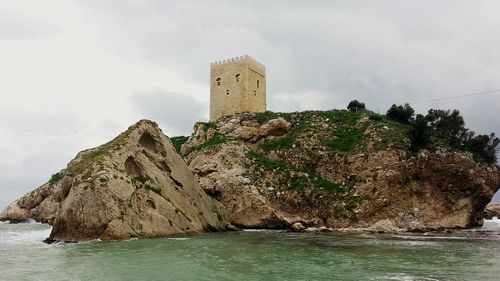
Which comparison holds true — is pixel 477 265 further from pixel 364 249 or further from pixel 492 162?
pixel 492 162

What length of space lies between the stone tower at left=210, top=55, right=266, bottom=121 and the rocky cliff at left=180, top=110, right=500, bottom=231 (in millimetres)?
12473

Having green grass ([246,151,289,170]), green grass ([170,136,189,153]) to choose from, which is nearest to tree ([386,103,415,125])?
green grass ([246,151,289,170])

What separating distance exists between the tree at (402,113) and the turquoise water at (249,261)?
33725mm

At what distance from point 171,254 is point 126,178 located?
1281 centimetres

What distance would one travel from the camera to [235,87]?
6838cm

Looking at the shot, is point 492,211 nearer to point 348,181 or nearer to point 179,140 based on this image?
point 348,181

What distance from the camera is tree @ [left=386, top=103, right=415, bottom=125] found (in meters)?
60.9

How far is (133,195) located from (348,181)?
27.0 m

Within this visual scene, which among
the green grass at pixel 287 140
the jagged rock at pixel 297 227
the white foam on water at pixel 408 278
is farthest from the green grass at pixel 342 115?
the white foam on water at pixel 408 278

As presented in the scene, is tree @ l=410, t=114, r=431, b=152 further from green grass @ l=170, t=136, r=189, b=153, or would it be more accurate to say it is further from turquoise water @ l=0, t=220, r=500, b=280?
green grass @ l=170, t=136, r=189, b=153

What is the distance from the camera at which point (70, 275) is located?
55.7 ft

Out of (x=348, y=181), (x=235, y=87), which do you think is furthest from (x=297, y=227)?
(x=235, y=87)

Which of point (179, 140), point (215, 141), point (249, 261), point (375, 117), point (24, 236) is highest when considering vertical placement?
point (179, 140)

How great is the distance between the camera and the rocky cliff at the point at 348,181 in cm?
4706
